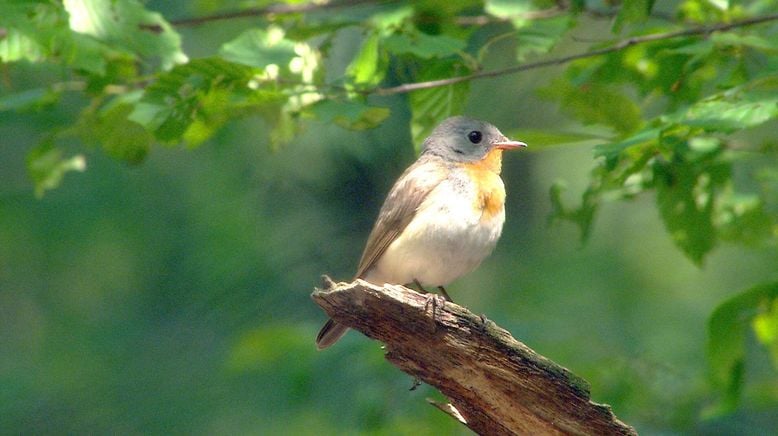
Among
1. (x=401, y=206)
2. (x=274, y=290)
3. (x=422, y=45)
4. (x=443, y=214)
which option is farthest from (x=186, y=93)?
(x=274, y=290)

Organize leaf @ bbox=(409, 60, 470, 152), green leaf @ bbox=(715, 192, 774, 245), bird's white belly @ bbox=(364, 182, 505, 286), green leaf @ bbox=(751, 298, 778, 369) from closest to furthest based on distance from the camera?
leaf @ bbox=(409, 60, 470, 152) → bird's white belly @ bbox=(364, 182, 505, 286) → green leaf @ bbox=(751, 298, 778, 369) → green leaf @ bbox=(715, 192, 774, 245)

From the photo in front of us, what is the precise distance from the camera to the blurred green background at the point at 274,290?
20.1ft

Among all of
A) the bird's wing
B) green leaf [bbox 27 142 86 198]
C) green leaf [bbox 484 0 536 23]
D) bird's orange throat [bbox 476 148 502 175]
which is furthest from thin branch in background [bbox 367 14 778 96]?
green leaf [bbox 27 142 86 198]

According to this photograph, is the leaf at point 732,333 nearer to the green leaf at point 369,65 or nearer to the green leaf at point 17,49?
the green leaf at point 369,65

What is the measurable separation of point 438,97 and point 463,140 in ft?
1.92

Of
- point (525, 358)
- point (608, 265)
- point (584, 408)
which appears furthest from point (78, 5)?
point (608, 265)

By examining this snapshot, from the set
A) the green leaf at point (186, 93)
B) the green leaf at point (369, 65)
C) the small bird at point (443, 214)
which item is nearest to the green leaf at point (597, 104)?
the small bird at point (443, 214)

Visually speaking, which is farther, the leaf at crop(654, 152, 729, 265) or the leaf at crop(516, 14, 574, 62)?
the leaf at crop(654, 152, 729, 265)

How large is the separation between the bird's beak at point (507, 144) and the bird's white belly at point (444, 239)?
34 centimetres

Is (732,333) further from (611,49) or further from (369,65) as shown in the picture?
(369,65)

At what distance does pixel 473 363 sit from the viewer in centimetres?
368

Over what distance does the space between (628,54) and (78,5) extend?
2548mm

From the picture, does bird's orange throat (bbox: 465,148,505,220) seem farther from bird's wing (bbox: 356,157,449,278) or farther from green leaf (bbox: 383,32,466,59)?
green leaf (bbox: 383,32,466,59)

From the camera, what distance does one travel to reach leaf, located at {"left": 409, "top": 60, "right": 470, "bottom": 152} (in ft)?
15.7
